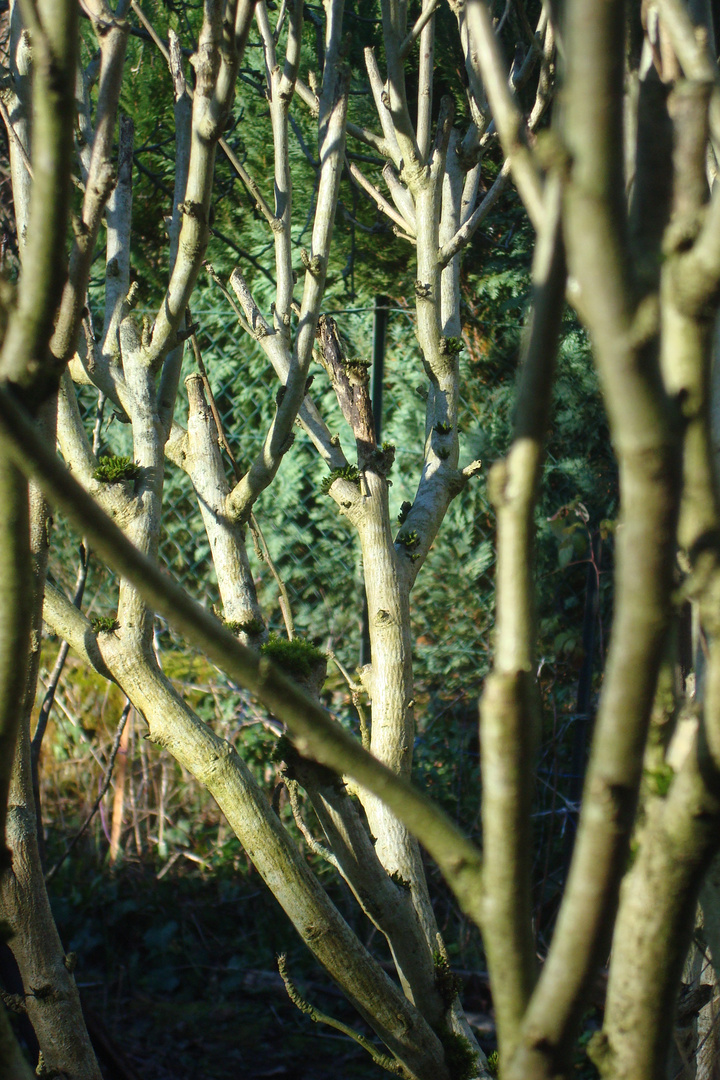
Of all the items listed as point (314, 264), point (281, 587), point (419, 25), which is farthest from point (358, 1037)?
point (419, 25)

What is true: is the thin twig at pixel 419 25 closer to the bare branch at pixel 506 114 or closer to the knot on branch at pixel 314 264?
the knot on branch at pixel 314 264

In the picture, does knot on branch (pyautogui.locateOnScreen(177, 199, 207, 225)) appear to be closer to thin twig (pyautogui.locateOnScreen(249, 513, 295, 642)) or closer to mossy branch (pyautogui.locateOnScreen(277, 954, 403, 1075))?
thin twig (pyautogui.locateOnScreen(249, 513, 295, 642))

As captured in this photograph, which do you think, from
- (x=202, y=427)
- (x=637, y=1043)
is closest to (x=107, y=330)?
(x=202, y=427)

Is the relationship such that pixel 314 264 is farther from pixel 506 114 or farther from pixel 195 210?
pixel 506 114

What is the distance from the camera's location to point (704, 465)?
2.16 ft

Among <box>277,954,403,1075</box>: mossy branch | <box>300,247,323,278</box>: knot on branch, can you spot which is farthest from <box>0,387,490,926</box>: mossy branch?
<box>300,247,323,278</box>: knot on branch

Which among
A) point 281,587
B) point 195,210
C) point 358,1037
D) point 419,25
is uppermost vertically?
point 419,25

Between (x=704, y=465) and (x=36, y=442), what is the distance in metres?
0.53

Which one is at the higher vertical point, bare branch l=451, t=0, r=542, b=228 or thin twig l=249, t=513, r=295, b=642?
bare branch l=451, t=0, r=542, b=228

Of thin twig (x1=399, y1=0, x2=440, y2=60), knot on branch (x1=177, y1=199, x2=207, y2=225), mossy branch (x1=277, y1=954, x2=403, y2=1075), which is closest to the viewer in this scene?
mossy branch (x1=277, y1=954, x2=403, y2=1075)

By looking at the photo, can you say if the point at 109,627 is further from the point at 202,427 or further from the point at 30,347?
the point at 30,347

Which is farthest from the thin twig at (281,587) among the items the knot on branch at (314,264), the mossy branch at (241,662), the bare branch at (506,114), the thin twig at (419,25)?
the thin twig at (419,25)

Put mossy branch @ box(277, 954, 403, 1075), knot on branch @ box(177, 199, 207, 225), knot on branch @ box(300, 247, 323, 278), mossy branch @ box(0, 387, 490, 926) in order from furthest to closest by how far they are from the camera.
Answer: knot on branch @ box(300, 247, 323, 278)
knot on branch @ box(177, 199, 207, 225)
mossy branch @ box(277, 954, 403, 1075)
mossy branch @ box(0, 387, 490, 926)

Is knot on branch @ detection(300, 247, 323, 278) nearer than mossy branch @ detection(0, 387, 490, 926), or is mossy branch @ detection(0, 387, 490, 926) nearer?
mossy branch @ detection(0, 387, 490, 926)
